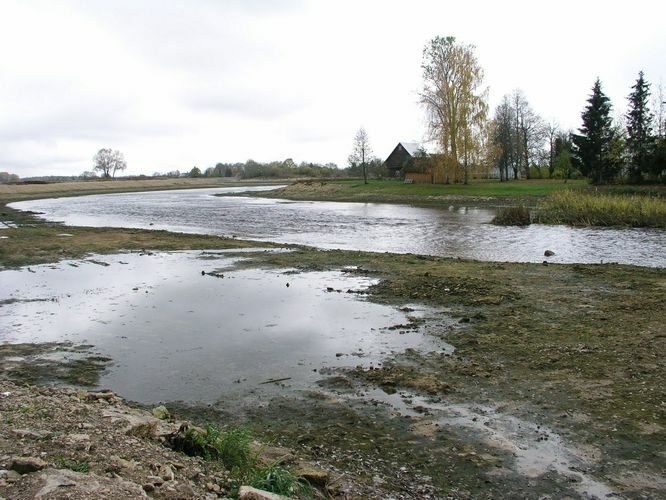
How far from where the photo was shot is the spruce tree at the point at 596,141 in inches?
2133

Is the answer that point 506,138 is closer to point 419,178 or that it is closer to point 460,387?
point 419,178

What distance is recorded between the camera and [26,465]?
3719 mm

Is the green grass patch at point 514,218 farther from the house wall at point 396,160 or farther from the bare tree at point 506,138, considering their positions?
the house wall at point 396,160

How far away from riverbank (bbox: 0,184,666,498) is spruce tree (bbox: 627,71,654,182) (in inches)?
1808

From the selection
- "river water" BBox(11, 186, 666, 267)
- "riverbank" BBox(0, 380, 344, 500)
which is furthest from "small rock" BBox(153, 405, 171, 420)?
"river water" BBox(11, 186, 666, 267)

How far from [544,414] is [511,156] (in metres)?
79.7

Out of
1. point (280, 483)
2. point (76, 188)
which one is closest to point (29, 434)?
point (280, 483)

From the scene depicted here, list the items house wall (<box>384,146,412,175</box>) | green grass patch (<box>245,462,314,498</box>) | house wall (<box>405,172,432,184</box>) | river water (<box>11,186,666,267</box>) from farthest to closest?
house wall (<box>384,146,412,175</box>), house wall (<box>405,172,432,184</box>), river water (<box>11,186,666,267</box>), green grass patch (<box>245,462,314,498</box>)

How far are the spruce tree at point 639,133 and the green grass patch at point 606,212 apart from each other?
2089 cm

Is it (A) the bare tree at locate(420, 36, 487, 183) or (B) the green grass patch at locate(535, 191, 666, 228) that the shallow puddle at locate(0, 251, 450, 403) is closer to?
(B) the green grass patch at locate(535, 191, 666, 228)

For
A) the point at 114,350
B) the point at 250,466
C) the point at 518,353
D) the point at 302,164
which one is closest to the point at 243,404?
the point at 250,466

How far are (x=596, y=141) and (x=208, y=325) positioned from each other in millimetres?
54864

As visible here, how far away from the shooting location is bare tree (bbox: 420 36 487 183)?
56.9 metres

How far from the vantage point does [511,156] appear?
3162 inches
